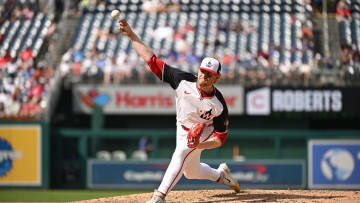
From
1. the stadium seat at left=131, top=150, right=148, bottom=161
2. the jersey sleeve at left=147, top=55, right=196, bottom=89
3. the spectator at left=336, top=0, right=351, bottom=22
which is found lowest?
the stadium seat at left=131, top=150, right=148, bottom=161

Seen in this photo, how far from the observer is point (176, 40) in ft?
58.8

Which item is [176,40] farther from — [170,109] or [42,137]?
[42,137]

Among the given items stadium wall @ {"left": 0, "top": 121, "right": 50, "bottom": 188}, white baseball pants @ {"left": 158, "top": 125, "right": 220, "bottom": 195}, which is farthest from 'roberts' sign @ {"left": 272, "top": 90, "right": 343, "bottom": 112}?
white baseball pants @ {"left": 158, "top": 125, "right": 220, "bottom": 195}

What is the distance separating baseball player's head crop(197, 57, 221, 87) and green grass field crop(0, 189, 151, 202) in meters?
5.54

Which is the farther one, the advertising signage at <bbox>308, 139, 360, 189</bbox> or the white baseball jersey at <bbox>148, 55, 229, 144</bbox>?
the advertising signage at <bbox>308, 139, 360, 189</bbox>

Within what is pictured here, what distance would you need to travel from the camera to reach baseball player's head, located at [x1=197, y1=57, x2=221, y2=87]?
7.06 metres

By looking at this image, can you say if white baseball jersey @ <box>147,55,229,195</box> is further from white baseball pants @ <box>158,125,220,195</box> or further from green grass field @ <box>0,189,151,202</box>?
green grass field @ <box>0,189,151,202</box>

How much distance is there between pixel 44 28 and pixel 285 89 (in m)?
7.15

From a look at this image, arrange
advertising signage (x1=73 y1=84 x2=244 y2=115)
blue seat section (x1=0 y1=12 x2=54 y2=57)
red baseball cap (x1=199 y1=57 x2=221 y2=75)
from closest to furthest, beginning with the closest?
red baseball cap (x1=199 y1=57 x2=221 y2=75), advertising signage (x1=73 y1=84 x2=244 y2=115), blue seat section (x1=0 y1=12 x2=54 y2=57)

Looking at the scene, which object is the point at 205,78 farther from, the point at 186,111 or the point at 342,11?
the point at 342,11

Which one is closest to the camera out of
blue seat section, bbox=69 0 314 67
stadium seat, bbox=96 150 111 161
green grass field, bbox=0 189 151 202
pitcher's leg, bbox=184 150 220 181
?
pitcher's leg, bbox=184 150 220 181

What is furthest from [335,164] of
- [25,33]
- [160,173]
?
[25,33]

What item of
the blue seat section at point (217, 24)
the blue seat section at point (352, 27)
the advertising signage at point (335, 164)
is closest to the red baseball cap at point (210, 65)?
the advertising signage at point (335, 164)

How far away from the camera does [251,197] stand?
8117 mm
